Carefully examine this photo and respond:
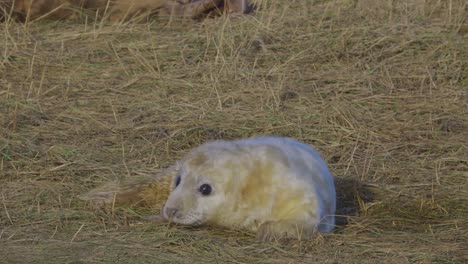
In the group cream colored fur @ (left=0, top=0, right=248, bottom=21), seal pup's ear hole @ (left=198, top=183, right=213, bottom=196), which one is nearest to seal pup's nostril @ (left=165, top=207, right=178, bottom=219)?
seal pup's ear hole @ (left=198, top=183, right=213, bottom=196)

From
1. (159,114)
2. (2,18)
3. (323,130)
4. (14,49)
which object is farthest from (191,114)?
(2,18)

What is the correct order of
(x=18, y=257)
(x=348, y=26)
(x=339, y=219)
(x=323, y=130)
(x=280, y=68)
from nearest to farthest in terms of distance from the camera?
(x=18, y=257)
(x=339, y=219)
(x=323, y=130)
(x=280, y=68)
(x=348, y=26)

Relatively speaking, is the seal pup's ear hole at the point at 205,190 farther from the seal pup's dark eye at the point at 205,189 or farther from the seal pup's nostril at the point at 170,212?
the seal pup's nostril at the point at 170,212

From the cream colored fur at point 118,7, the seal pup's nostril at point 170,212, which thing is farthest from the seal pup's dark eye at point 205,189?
the cream colored fur at point 118,7

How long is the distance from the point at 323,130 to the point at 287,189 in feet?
5.59

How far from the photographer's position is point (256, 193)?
13.8 ft

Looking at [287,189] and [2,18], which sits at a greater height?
[287,189]

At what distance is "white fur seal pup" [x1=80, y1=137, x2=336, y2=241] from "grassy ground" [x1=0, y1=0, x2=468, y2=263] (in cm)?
7

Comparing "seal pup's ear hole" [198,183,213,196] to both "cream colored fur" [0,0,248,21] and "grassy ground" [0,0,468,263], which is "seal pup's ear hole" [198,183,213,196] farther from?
"cream colored fur" [0,0,248,21]

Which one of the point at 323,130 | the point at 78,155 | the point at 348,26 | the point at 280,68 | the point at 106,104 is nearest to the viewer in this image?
the point at 78,155

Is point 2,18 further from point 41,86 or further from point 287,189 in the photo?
point 287,189

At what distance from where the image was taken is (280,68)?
6.81m

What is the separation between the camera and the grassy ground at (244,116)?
4.20m

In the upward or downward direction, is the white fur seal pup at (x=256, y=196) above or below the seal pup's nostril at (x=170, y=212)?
above
